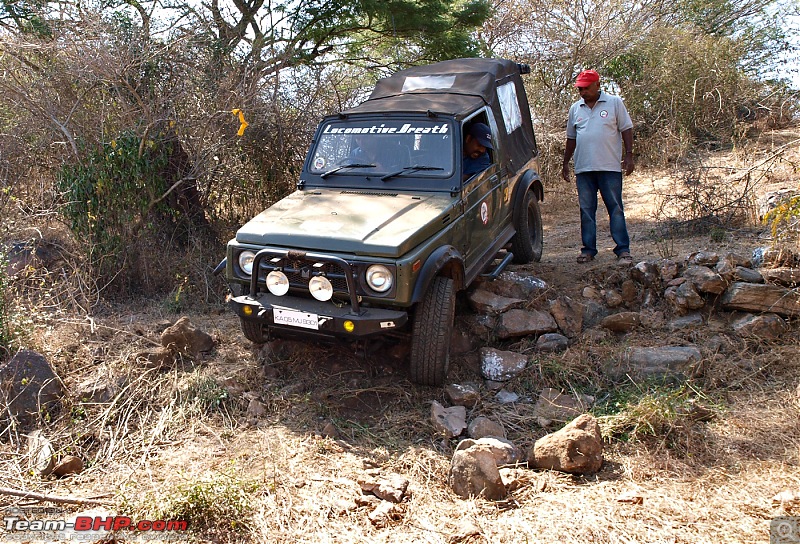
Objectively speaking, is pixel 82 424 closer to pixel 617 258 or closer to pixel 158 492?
pixel 158 492

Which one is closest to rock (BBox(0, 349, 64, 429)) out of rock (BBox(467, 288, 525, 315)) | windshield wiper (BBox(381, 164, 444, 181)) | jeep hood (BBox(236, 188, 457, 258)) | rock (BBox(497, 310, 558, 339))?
jeep hood (BBox(236, 188, 457, 258))

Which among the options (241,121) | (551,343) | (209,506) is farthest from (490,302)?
(241,121)

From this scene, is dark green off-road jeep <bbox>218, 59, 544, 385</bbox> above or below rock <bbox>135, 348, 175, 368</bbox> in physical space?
above

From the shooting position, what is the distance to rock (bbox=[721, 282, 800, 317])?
4.78 meters

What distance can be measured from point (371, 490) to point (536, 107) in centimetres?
974

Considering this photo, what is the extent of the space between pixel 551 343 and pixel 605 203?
6.70 ft

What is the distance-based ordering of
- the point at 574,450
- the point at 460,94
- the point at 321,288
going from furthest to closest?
the point at 460,94, the point at 321,288, the point at 574,450

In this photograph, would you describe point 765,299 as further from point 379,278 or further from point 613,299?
point 379,278

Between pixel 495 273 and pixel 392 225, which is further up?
pixel 392 225

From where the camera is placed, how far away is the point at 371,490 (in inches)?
136

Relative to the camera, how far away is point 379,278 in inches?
160

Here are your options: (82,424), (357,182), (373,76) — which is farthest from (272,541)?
(373,76)

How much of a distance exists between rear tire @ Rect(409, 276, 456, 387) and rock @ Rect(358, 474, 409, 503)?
934 mm

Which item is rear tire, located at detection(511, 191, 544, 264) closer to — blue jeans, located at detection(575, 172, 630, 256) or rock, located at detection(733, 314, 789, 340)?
blue jeans, located at detection(575, 172, 630, 256)
